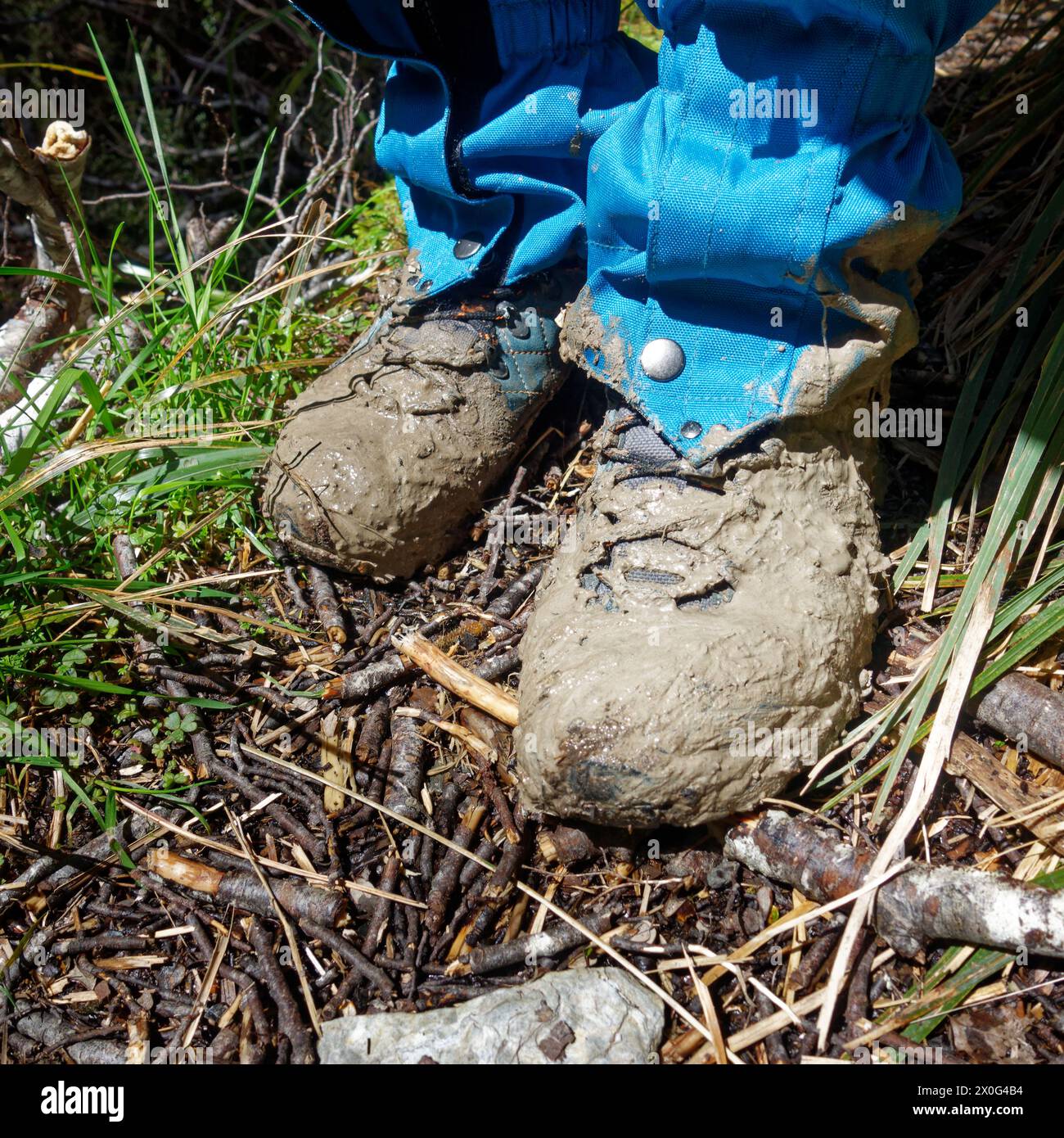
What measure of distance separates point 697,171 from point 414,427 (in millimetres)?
761

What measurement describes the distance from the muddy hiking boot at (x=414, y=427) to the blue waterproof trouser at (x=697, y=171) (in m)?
0.10

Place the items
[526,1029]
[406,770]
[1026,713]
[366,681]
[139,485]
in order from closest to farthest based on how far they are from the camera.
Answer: [526,1029] < [1026,713] < [406,770] < [366,681] < [139,485]

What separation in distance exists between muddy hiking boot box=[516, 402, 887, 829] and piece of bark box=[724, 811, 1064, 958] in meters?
0.08

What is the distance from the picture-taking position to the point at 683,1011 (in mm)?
1414

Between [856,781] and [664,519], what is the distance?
541 millimetres

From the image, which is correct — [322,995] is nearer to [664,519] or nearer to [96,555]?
[664,519]

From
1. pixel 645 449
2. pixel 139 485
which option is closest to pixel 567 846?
pixel 645 449

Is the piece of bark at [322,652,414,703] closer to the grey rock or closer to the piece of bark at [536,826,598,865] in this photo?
the piece of bark at [536,826,598,865]

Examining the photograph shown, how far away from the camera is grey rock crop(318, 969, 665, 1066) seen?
1.35 metres

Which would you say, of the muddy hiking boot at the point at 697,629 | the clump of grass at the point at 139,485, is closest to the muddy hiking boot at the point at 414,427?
the clump of grass at the point at 139,485

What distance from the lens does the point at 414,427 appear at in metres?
1.97

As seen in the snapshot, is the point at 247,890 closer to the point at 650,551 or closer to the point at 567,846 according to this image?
the point at 567,846

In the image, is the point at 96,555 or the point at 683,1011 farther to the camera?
the point at 96,555
